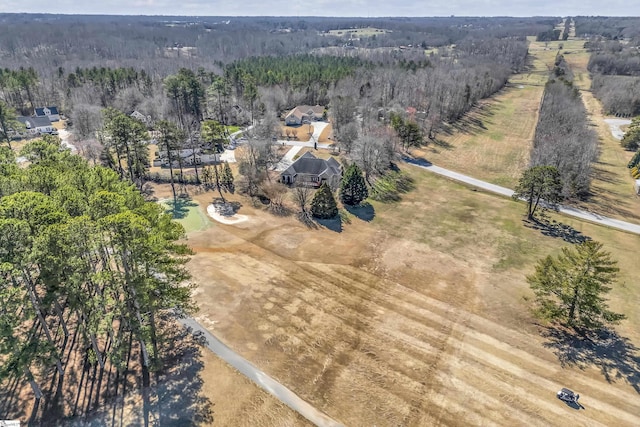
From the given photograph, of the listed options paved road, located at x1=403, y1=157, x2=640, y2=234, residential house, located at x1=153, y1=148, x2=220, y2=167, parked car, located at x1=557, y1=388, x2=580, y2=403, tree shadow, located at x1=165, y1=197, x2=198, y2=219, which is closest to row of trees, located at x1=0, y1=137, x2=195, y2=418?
Result: tree shadow, located at x1=165, y1=197, x2=198, y2=219

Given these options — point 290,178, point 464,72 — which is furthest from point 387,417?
point 464,72

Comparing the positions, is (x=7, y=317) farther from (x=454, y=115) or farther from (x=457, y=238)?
(x=454, y=115)

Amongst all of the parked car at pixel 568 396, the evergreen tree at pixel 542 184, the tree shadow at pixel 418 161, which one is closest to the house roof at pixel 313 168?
the tree shadow at pixel 418 161

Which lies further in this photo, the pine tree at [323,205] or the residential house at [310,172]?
the residential house at [310,172]

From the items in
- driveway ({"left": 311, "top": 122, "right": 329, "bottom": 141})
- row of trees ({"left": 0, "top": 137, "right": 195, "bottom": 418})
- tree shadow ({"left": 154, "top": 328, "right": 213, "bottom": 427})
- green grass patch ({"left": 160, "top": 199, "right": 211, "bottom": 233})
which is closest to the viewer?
row of trees ({"left": 0, "top": 137, "right": 195, "bottom": 418})

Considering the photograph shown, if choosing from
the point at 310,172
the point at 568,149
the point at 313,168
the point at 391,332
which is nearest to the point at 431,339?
the point at 391,332

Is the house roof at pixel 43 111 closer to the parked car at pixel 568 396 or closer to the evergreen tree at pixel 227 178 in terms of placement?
the evergreen tree at pixel 227 178

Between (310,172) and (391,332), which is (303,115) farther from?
(391,332)

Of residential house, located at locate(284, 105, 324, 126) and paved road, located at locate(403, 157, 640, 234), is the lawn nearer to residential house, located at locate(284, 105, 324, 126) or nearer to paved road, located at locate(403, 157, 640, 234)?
residential house, located at locate(284, 105, 324, 126)
